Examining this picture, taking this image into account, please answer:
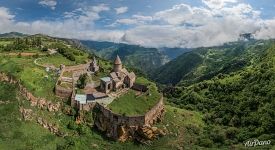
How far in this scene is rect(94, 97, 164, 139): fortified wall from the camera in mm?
109062

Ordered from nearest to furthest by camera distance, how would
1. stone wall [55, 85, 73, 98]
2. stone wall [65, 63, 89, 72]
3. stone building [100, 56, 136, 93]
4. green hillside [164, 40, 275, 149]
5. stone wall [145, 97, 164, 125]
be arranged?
1. stone wall [145, 97, 164, 125]
2. stone wall [55, 85, 73, 98]
3. stone building [100, 56, 136, 93]
4. green hillside [164, 40, 275, 149]
5. stone wall [65, 63, 89, 72]

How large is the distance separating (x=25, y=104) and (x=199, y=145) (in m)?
50.4

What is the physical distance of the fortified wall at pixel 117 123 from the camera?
109 meters

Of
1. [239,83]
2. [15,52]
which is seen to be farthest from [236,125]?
[15,52]

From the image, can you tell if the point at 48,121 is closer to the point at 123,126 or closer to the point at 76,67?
the point at 123,126

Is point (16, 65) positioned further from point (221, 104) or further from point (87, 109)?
point (221, 104)

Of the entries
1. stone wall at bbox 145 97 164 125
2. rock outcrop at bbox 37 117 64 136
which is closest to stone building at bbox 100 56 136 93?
stone wall at bbox 145 97 164 125

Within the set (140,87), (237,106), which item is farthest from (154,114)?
(237,106)

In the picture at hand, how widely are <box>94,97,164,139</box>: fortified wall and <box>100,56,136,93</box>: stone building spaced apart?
9535 mm

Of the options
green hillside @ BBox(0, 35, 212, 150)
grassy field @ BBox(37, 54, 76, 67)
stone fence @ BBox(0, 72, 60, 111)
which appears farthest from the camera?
grassy field @ BBox(37, 54, 76, 67)

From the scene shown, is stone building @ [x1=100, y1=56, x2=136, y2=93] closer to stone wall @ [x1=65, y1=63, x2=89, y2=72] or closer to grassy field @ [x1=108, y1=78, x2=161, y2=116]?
grassy field @ [x1=108, y1=78, x2=161, y2=116]

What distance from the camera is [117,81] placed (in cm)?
12312
